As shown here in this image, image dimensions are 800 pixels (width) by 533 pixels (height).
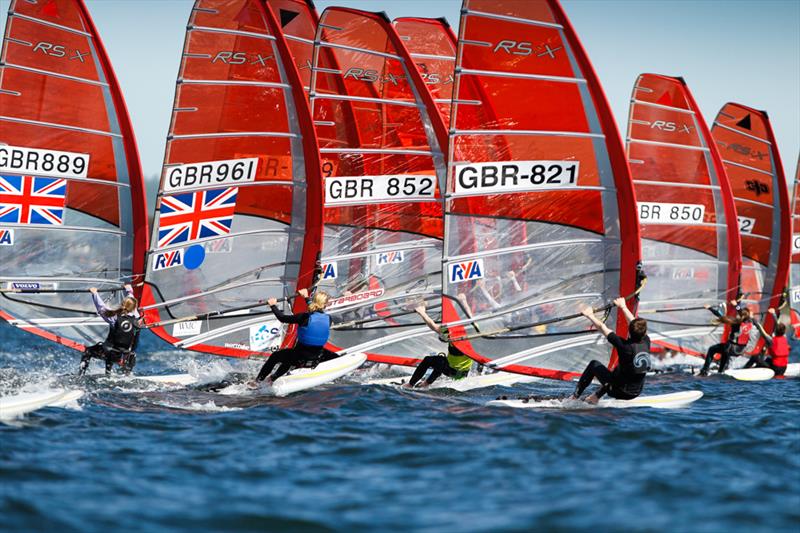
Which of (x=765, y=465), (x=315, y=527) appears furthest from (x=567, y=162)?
(x=315, y=527)

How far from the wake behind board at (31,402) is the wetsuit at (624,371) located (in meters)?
5.04

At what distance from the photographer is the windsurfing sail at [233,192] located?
533 inches

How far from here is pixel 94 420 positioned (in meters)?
9.09

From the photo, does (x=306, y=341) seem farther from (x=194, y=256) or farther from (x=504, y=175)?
(x=194, y=256)

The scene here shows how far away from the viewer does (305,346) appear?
11.5 metres

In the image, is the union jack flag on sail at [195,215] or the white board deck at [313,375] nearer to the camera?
the white board deck at [313,375]

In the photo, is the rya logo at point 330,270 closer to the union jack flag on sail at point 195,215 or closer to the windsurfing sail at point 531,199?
the union jack flag on sail at point 195,215

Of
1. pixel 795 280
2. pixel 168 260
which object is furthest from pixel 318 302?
pixel 795 280

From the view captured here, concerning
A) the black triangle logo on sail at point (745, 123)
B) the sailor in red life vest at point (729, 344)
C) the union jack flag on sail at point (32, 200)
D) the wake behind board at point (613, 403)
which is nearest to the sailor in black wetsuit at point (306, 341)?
the wake behind board at point (613, 403)

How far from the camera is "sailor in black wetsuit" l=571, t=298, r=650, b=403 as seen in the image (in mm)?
9945

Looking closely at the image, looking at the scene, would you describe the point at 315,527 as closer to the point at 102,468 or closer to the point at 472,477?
the point at 472,477

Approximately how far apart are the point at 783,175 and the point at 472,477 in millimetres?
13728

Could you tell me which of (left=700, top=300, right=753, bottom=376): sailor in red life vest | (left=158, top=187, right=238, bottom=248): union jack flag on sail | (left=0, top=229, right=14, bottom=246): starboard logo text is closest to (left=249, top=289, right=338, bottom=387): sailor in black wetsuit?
(left=158, top=187, right=238, bottom=248): union jack flag on sail

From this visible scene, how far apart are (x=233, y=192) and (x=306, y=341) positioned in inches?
124
